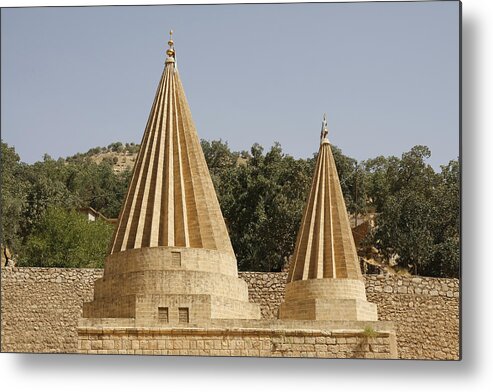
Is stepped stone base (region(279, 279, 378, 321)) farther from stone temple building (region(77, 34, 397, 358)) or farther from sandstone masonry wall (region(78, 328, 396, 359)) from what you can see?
sandstone masonry wall (region(78, 328, 396, 359))

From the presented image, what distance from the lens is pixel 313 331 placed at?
40.5 feet

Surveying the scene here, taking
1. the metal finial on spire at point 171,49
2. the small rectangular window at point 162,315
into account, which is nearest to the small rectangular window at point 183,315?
the small rectangular window at point 162,315

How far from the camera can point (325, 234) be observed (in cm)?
1345

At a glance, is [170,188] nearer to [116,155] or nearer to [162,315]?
[162,315]

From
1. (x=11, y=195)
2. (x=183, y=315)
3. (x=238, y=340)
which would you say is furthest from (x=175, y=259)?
(x=11, y=195)

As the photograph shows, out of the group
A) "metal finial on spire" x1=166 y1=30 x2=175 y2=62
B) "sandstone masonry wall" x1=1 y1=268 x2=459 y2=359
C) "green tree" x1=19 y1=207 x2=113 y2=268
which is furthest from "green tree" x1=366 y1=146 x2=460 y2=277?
"green tree" x1=19 y1=207 x2=113 y2=268

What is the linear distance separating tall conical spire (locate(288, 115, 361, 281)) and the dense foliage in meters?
0.24

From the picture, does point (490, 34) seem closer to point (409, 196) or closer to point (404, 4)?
point (404, 4)

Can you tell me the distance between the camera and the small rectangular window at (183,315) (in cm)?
1248

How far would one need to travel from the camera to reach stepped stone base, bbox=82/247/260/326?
1252 cm

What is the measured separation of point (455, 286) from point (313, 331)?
1.47m

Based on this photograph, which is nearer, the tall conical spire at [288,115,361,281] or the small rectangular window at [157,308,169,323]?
the small rectangular window at [157,308,169,323]

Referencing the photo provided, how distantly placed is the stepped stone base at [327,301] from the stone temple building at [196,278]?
0.03ft

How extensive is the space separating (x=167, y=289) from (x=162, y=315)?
0.95ft
